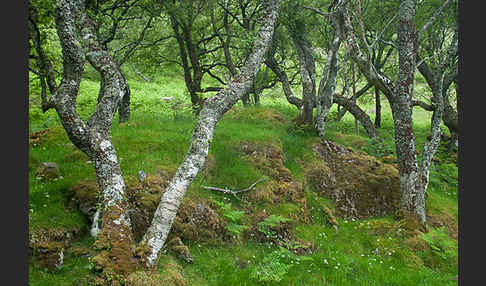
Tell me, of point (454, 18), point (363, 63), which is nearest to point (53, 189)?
point (363, 63)

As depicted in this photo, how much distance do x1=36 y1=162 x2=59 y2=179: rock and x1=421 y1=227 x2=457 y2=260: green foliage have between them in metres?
9.66

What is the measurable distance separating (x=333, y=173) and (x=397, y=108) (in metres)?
3.06

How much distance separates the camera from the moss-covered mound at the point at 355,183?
10562 millimetres

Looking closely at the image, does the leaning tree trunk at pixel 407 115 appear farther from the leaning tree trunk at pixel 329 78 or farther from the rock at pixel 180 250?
the rock at pixel 180 250

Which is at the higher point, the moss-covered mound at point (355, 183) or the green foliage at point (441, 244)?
the moss-covered mound at point (355, 183)

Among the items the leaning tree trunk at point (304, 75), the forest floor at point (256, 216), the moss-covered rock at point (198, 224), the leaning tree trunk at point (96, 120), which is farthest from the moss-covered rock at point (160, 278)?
the leaning tree trunk at point (304, 75)

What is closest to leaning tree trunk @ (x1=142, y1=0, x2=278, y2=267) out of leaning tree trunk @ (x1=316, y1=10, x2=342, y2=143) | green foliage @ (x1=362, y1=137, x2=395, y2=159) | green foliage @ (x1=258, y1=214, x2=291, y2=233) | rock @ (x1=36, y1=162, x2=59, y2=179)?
green foliage @ (x1=258, y1=214, x2=291, y2=233)

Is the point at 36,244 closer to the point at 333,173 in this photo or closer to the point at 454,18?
the point at 333,173

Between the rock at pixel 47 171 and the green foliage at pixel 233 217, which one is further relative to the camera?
the rock at pixel 47 171

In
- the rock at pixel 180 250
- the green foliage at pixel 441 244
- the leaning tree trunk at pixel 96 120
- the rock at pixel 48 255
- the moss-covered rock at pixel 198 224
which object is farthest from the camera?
the green foliage at pixel 441 244

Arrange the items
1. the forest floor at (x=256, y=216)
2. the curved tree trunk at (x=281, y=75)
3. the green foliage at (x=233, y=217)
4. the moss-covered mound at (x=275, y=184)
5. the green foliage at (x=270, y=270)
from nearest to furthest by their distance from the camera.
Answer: the green foliage at (x=270, y=270)
the forest floor at (x=256, y=216)
the green foliage at (x=233, y=217)
the moss-covered mound at (x=275, y=184)
the curved tree trunk at (x=281, y=75)

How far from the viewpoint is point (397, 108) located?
376 inches

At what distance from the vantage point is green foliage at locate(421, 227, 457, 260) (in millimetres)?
8195

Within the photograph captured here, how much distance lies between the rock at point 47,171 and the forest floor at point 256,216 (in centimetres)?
17
